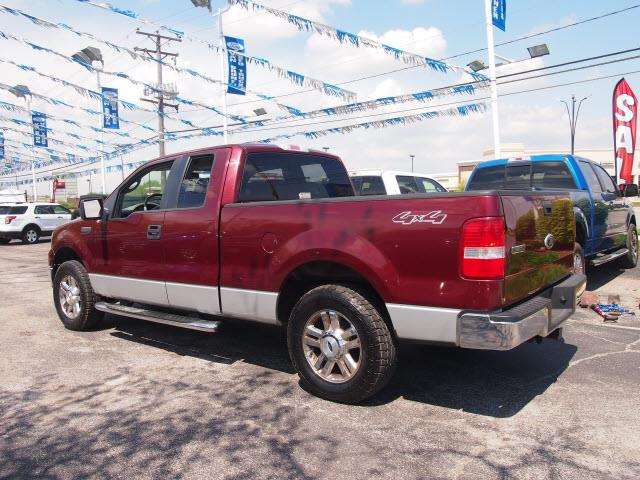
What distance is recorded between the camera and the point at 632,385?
13.7 ft

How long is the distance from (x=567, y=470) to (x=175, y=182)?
391 centimetres

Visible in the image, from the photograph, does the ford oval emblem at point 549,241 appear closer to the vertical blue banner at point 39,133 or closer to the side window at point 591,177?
the side window at point 591,177

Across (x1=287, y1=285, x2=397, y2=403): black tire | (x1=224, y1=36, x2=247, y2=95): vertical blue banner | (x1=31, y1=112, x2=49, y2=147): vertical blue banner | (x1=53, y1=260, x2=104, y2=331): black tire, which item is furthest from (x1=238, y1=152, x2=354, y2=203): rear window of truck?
(x1=31, y1=112, x2=49, y2=147): vertical blue banner

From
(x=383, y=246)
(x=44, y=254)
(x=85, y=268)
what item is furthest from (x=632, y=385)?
(x=44, y=254)

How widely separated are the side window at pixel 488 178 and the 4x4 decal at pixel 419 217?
5.41 meters

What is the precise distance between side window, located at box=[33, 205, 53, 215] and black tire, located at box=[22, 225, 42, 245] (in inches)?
24.0

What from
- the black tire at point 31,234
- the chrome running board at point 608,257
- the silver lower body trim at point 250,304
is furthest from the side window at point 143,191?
the black tire at point 31,234

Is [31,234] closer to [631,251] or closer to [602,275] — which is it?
[602,275]

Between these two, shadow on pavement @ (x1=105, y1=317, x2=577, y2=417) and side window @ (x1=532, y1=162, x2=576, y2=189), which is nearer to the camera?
shadow on pavement @ (x1=105, y1=317, x2=577, y2=417)

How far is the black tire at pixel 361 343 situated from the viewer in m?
3.68

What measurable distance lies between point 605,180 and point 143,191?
7.31m

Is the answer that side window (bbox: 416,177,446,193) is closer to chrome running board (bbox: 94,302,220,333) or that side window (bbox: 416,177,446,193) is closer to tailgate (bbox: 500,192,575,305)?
tailgate (bbox: 500,192,575,305)

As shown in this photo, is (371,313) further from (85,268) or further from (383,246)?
(85,268)

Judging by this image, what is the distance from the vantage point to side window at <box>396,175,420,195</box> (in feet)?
37.9
